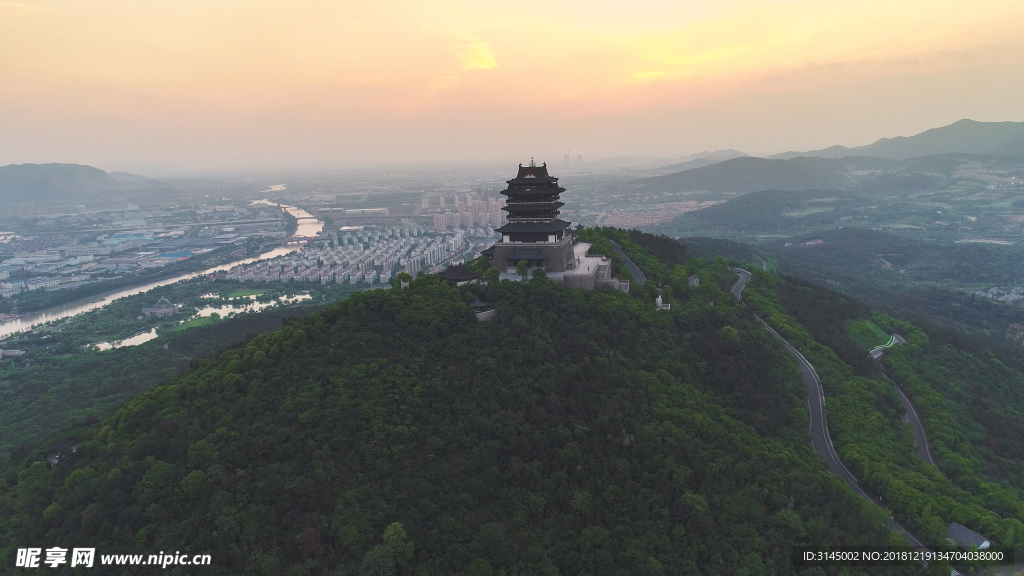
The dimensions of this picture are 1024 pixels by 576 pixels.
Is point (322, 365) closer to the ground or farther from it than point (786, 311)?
farther from it

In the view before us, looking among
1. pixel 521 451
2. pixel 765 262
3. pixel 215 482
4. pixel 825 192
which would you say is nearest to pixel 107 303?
pixel 215 482

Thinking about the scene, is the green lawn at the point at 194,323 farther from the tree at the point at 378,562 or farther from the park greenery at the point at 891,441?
the park greenery at the point at 891,441

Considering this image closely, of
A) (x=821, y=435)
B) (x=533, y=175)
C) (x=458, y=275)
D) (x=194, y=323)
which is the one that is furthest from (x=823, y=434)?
(x=194, y=323)

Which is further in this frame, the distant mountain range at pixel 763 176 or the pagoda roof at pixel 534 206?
the distant mountain range at pixel 763 176

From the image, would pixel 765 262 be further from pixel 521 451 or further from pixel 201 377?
pixel 201 377

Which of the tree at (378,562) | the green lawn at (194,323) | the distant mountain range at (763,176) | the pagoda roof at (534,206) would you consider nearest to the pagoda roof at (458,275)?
the pagoda roof at (534,206)

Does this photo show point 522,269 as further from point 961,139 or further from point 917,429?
point 961,139

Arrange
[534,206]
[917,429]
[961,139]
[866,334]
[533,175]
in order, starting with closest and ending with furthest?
[917,429]
[534,206]
[533,175]
[866,334]
[961,139]
